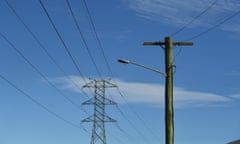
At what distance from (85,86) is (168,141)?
144ft

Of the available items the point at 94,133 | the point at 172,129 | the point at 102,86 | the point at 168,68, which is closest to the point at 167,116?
the point at 172,129

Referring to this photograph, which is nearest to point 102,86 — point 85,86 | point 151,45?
point 85,86

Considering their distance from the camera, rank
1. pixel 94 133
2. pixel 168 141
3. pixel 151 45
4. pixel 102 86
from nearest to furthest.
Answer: pixel 168 141, pixel 151 45, pixel 94 133, pixel 102 86

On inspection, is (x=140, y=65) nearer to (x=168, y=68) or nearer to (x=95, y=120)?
(x=168, y=68)

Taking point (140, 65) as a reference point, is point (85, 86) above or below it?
above

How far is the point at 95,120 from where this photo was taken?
223 ft

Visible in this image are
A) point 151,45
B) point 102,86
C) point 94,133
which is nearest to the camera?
point 151,45

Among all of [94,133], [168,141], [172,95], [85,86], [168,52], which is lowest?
[168,141]

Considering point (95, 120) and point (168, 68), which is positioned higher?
point (95, 120)

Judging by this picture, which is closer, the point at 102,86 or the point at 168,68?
the point at 168,68

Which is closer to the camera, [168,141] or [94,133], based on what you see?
[168,141]

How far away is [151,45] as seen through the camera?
27.2 m

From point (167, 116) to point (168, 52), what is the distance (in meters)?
3.12

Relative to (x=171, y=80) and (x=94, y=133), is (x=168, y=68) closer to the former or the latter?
(x=171, y=80)
